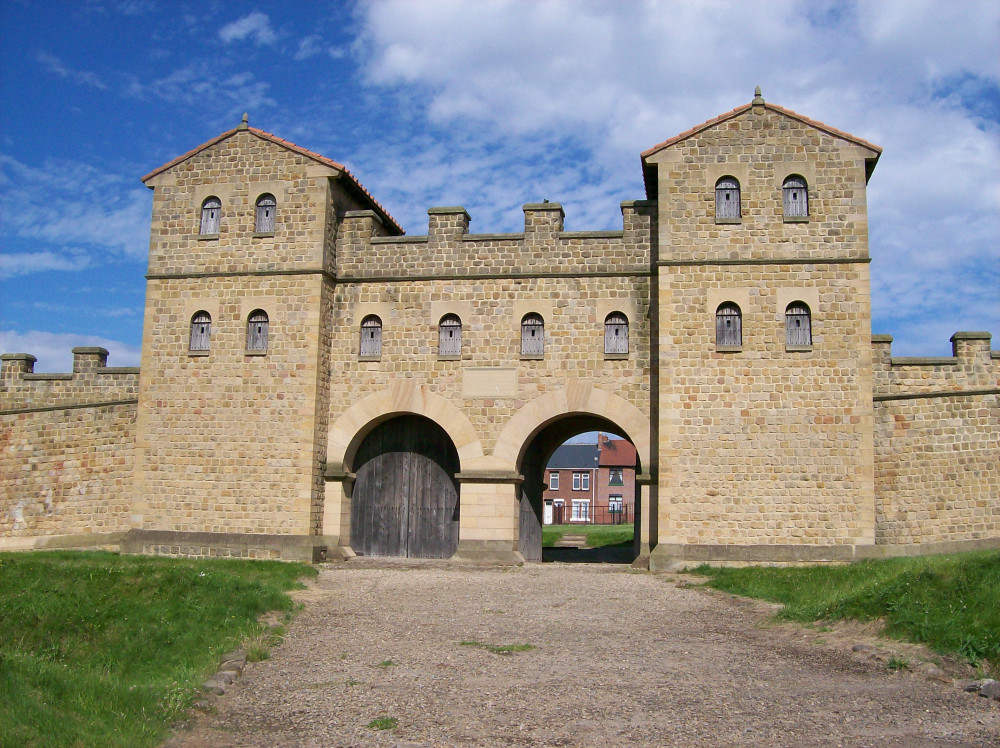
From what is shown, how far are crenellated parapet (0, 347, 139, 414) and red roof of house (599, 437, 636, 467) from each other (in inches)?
1973

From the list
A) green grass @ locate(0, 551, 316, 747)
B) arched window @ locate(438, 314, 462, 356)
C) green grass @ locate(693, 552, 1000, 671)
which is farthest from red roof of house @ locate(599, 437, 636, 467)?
green grass @ locate(693, 552, 1000, 671)

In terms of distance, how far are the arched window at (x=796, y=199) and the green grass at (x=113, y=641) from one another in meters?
11.2

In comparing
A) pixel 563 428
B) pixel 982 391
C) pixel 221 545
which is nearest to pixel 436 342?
pixel 563 428

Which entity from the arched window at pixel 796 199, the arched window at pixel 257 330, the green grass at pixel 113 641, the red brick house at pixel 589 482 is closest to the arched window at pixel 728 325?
the arched window at pixel 796 199

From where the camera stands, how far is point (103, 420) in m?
20.6

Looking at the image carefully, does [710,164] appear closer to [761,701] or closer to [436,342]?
[436,342]

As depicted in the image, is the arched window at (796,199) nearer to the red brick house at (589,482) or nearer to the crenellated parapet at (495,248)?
the crenellated parapet at (495,248)

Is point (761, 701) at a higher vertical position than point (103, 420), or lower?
lower

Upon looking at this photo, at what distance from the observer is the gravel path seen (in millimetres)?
7441

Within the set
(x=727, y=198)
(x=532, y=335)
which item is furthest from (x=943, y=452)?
(x=532, y=335)

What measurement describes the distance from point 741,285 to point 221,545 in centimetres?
1122

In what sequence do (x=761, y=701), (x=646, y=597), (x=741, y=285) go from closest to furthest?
(x=761, y=701) < (x=646, y=597) < (x=741, y=285)

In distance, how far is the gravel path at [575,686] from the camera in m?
7.44

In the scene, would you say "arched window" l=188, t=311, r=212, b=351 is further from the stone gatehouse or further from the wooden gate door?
the wooden gate door
